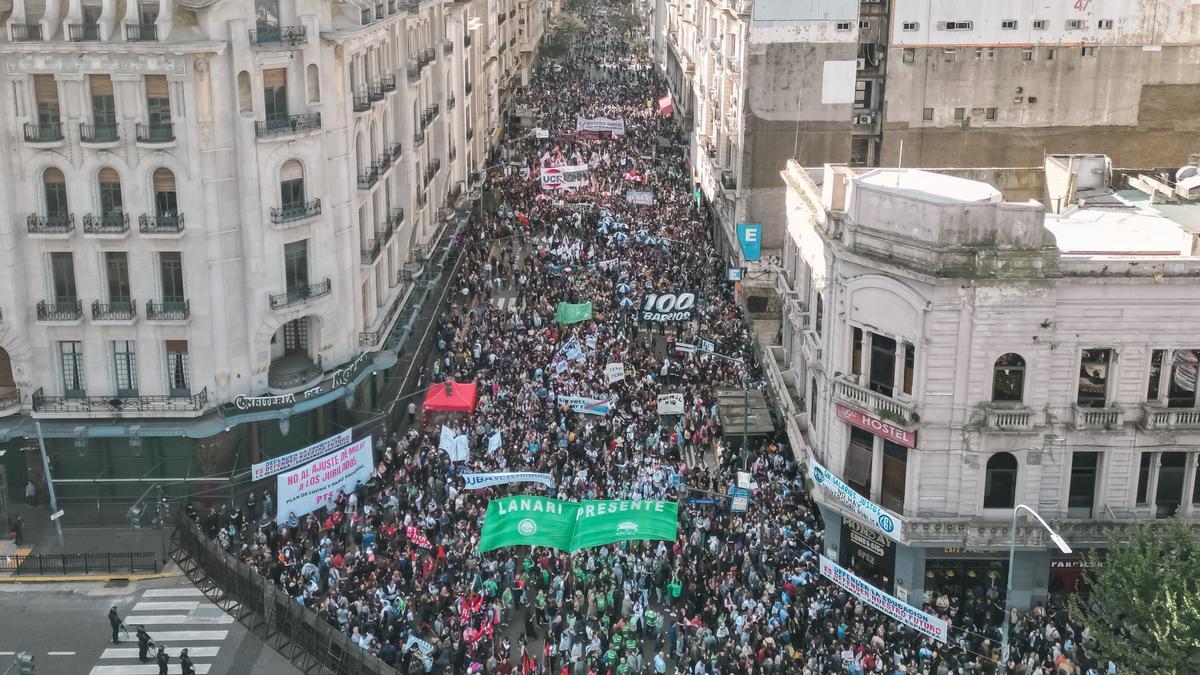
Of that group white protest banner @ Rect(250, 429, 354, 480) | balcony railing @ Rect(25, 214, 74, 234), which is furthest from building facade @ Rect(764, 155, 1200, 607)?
balcony railing @ Rect(25, 214, 74, 234)

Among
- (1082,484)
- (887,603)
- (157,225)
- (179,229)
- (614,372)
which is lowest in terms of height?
(887,603)

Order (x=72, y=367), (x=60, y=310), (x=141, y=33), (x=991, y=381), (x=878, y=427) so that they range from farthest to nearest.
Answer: (x=72, y=367) → (x=60, y=310) → (x=141, y=33) → (x=878, y=427) → (x=991, y=381)

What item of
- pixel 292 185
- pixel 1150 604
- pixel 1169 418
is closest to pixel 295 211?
pixel 292 185

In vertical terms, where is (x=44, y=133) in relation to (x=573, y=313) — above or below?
above

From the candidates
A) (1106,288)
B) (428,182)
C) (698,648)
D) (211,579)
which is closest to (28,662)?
(211,579)

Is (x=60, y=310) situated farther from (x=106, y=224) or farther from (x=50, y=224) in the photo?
(x=106, y=224)

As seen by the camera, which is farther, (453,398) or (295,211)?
(453,398)

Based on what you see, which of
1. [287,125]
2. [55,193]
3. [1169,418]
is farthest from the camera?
[287,125]

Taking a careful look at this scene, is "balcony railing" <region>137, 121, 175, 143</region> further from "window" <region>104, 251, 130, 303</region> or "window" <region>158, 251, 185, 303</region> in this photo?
"window" <region>104, 251, 130, 303</region>
